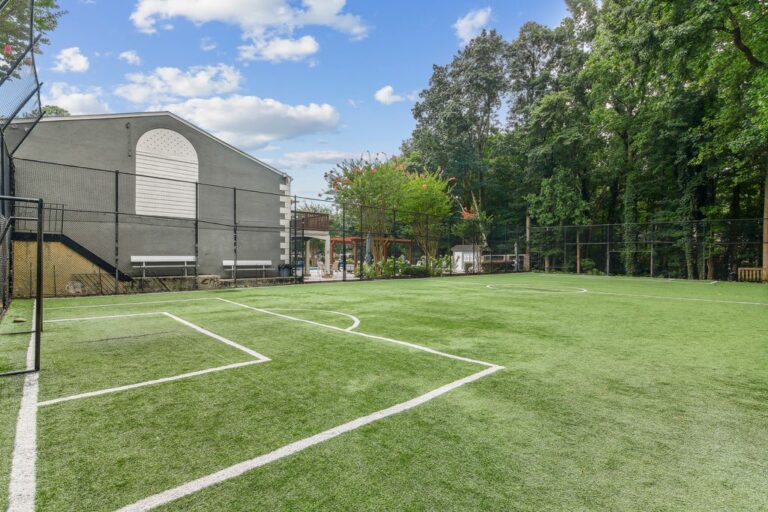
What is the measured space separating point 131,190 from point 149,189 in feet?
1.87

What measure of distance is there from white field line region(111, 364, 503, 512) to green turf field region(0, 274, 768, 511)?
1 centimetres

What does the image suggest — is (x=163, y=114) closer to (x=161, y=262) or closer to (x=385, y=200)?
(x=161, y=262)

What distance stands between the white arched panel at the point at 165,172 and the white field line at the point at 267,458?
546 inches

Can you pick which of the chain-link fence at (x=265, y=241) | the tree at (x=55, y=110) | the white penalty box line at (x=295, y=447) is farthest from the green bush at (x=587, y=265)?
the tree at (x=55, y=110)

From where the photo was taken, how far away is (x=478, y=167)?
93.2 ft

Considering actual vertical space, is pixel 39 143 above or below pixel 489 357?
above

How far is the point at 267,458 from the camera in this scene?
1.93 meters

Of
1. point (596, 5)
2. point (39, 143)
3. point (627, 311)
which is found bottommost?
point (627, 311)

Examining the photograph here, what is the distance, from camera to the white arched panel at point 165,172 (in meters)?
13.9

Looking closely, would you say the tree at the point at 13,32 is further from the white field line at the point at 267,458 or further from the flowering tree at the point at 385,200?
the flowering tree at the point at 385,200

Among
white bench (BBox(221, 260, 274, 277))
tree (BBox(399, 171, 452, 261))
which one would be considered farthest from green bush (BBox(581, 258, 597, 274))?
white bench (BBox(221, 260, 274, 277))

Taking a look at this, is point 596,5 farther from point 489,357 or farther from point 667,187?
point 489,357

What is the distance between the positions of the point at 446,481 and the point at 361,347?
2.62 metres

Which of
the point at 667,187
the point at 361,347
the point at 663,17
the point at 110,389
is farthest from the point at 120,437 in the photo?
the point at 667,187
